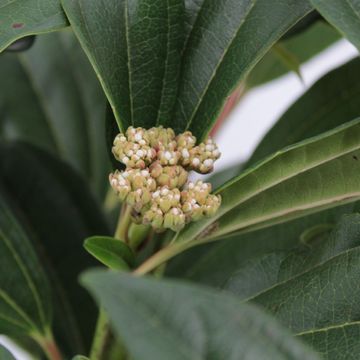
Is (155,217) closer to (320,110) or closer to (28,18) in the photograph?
(28,18)

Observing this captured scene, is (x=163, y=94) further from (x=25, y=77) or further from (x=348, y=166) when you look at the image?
(x=25, y=77)

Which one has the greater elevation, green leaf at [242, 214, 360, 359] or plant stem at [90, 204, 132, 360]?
plant stem at [90, 204, 132, 360]

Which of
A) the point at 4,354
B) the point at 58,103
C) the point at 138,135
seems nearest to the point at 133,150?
the point at 138,135

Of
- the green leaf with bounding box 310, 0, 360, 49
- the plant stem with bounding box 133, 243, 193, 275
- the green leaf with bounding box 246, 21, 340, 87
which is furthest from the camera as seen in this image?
the green leaf with bounding box 246, 21, 340, 87

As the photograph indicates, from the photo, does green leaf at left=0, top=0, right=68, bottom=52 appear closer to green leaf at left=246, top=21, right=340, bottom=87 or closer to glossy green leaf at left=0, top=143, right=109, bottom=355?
glossy green leaf at left=0, top=143, right=109, bottom=355

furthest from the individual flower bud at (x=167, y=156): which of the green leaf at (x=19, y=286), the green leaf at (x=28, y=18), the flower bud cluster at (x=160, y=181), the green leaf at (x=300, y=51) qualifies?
the green leaf at (x=300, y=51)

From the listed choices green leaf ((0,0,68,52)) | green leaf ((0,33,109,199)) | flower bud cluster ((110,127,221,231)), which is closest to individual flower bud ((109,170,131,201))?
flower bud cluster ((110,127,221,231))
